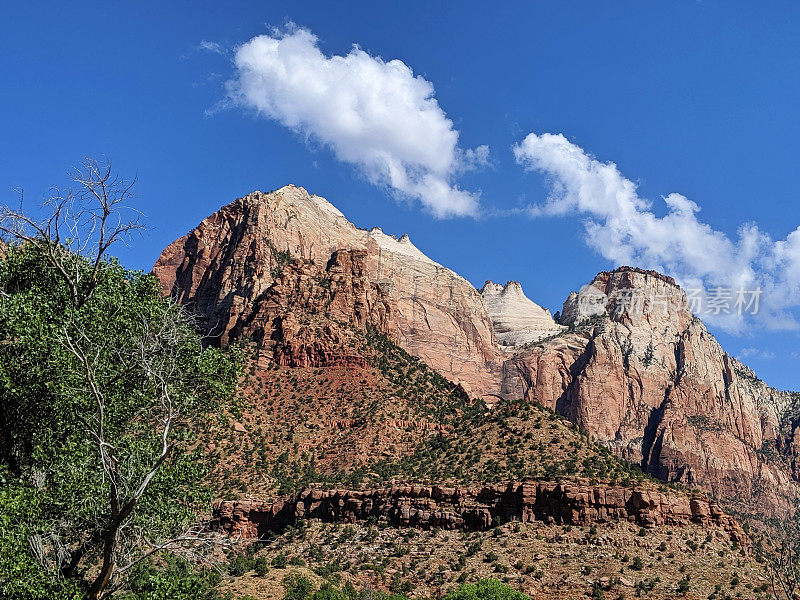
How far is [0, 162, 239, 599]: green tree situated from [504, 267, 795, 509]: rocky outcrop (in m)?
141

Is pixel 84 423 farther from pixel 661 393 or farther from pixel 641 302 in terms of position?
pixel 641 302

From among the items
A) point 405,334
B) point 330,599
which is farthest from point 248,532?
point 405,334

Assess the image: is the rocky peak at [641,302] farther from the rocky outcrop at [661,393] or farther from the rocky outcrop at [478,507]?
the rocky outcrop at [478,507]

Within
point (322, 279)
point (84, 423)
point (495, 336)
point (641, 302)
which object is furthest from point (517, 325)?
point (84, 423)

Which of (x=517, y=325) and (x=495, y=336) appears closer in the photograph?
(x=495, y=336)

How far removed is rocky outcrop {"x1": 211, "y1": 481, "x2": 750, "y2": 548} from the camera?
52.8 m

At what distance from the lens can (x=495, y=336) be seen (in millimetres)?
177000

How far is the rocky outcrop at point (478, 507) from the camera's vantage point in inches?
2080

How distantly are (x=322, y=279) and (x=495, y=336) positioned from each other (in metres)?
82.8

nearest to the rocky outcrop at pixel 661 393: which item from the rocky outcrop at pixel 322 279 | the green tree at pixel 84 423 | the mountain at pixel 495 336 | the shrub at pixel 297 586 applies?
the mountain at pixel 495 336

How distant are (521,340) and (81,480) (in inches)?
6603

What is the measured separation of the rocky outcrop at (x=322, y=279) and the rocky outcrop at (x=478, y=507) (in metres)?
24.8

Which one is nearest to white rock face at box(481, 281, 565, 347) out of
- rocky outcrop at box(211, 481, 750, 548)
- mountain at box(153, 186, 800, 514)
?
mountain at box(153, 186, 800, 514)

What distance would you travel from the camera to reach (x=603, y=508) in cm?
5316
